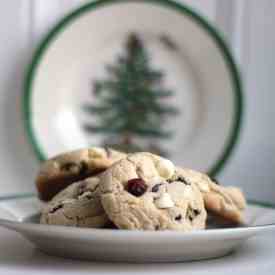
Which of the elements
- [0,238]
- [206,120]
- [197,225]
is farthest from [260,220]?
[206,120]

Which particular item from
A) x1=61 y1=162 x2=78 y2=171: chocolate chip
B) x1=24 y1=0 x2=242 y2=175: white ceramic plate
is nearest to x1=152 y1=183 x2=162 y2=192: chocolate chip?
x1=61 y1=162 x2=78 y2=171: chocolate chip

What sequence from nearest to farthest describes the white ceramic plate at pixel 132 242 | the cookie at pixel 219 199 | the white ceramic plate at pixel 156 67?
the white ceramic plate at pixel 132 242 < the cookie at pixel 219 199 < the white ceramic plate at pixel 156 67

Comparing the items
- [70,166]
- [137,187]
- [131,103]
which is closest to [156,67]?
[131,103]

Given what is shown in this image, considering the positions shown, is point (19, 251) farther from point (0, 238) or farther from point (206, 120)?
point (206, 120)

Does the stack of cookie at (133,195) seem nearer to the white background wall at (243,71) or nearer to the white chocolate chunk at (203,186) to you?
the white chocolate chunk at (203,186)

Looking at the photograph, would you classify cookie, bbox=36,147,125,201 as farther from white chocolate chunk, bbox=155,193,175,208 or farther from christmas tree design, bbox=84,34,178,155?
christmas tree design, bbox=84,34,178,155

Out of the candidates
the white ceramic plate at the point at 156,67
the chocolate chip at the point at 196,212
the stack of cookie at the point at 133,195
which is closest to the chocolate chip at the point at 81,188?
the stack of cookie at the point at 133,195
